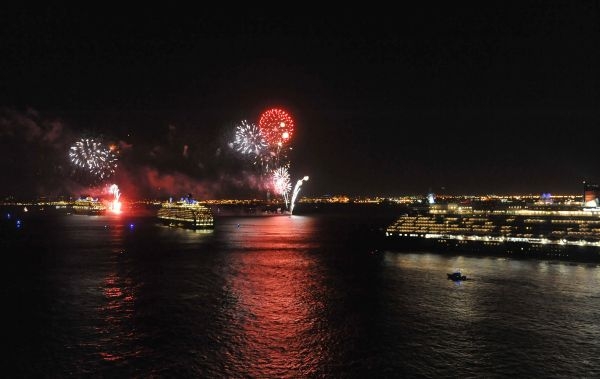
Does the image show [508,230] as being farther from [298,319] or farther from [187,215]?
Result: [187,215]

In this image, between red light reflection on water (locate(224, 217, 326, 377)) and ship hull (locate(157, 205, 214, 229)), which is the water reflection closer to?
red light reflection on water (locate(224, 217, 326, 377))

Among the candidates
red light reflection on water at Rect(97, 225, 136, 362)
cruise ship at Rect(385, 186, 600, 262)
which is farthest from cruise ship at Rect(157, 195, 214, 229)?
red light reflection on water at Rect(97, 225, 136, 362)

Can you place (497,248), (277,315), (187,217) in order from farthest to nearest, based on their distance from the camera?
(187,217) → (497,248) → (277,315)

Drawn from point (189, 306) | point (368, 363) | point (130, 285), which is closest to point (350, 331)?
point (368, 363)

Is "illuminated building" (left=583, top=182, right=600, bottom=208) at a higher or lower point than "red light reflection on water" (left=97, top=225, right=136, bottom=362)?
higher

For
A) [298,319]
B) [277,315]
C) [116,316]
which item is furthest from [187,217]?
[298,319]

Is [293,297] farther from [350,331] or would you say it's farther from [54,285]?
[54,285]
